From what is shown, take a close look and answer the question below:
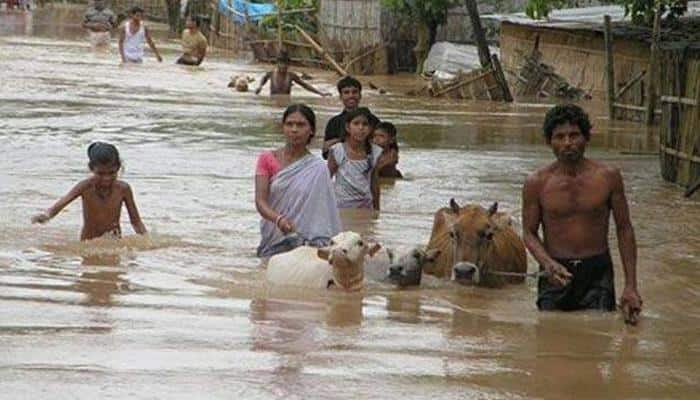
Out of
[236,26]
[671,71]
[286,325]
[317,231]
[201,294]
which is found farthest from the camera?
[236,26]

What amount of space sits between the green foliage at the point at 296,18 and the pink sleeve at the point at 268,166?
90.1 feet

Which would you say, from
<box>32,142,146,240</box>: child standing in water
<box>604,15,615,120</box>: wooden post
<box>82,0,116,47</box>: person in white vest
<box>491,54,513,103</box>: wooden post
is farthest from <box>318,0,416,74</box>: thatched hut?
<box>32,142,146,240</box>: child standing in water

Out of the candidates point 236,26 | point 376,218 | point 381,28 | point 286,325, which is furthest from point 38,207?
point 236,26

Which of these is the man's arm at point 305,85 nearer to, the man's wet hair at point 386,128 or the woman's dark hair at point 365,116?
the man's wet hair at point 386,128

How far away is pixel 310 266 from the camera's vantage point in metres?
9.02

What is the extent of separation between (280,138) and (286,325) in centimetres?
1133

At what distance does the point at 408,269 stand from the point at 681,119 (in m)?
6.81

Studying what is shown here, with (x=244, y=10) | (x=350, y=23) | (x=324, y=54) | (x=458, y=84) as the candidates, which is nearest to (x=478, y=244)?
(x=458, y=84)

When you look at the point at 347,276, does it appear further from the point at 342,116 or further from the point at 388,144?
the point at 388,144

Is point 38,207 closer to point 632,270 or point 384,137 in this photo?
point 384,137

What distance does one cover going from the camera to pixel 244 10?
40.9 m

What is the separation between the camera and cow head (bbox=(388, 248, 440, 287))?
9.30 metres

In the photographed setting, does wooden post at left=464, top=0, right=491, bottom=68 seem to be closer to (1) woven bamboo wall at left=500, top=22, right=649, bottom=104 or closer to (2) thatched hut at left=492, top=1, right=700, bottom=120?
(2) thatched hut at left=492, top=1, right=700, bottom=120

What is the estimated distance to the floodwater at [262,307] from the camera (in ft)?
20.9
